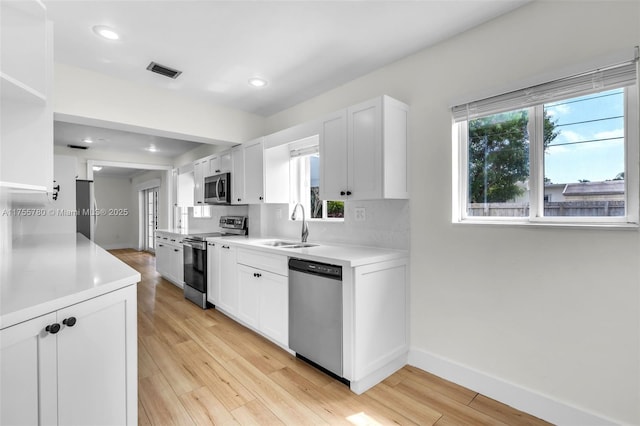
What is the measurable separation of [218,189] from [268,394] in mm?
2950

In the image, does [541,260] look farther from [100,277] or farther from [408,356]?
[100,277]

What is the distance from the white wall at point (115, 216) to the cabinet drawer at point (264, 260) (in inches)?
332

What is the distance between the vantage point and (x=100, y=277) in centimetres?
136

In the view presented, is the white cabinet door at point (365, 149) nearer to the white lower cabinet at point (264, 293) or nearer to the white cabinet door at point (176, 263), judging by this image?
the white lower cabinet at point (264, 293)

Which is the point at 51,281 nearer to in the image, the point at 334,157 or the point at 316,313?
the point at 316,313

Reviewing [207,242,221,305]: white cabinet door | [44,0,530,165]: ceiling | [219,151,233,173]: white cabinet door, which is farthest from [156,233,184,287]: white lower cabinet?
[44,0,530,165]: ceiling

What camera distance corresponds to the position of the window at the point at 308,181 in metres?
3.30

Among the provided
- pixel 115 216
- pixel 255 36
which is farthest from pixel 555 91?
pixel 115 216

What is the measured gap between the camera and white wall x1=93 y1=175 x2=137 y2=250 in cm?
955

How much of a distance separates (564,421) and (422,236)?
53.6 inches

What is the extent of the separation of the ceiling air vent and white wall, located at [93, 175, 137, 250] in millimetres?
8355

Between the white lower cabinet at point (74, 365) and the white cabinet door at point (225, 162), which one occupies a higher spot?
the white cabinet door at point (225, 162)

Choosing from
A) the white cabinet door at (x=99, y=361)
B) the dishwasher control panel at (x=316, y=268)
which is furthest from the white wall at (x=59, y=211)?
the white cabinet door at (x=99, y=361)

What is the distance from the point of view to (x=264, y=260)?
113 inches
